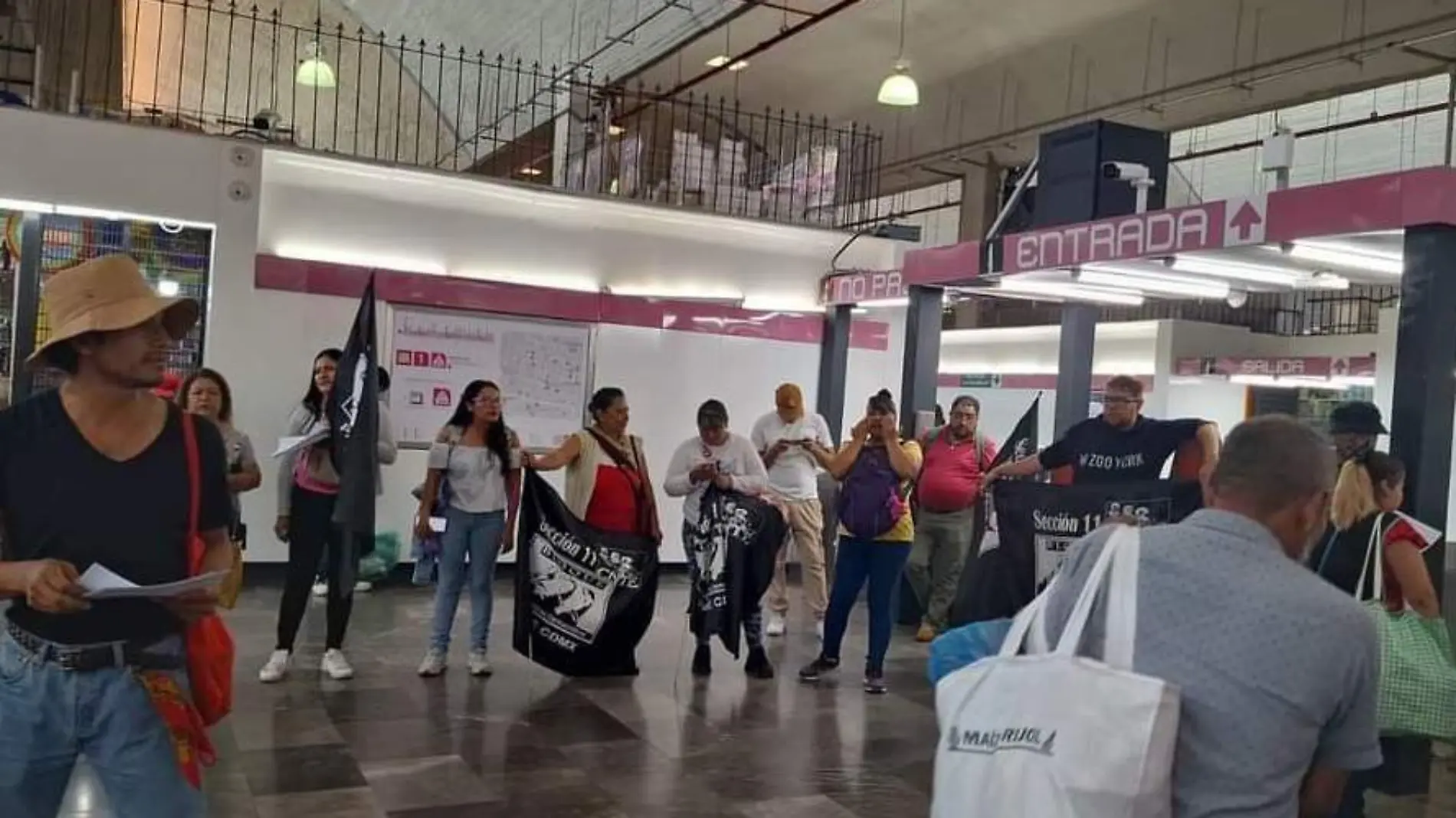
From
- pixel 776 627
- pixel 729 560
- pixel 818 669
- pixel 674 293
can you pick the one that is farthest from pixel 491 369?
pixel 818 669

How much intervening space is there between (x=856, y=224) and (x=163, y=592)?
870 centimetres

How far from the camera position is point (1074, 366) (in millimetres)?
7801

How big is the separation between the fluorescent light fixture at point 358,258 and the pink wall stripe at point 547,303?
84 mm

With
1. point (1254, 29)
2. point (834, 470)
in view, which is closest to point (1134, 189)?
point (834, 470)

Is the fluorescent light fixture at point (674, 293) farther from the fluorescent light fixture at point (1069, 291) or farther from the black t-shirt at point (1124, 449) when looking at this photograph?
the black t-shirt at point (1124, 449)

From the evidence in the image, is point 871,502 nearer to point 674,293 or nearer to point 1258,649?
point 674,293

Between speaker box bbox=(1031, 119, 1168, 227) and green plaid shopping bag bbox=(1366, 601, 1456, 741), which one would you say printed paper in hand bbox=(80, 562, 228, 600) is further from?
speaker box bbox=(1031, 119, 1168, 227)

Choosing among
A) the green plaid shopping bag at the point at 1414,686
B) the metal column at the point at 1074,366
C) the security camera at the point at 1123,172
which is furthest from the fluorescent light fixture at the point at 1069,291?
the green plaid shopping bag at the point at 1414,686

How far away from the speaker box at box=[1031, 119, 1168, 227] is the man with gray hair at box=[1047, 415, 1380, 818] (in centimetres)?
490

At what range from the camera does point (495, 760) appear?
4.53m

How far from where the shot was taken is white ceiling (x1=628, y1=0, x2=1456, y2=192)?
10.5 metres

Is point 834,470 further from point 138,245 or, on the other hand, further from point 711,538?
point 138,245

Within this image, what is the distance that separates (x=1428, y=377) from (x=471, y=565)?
13.7ft

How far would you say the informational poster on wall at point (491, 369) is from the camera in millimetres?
8211
